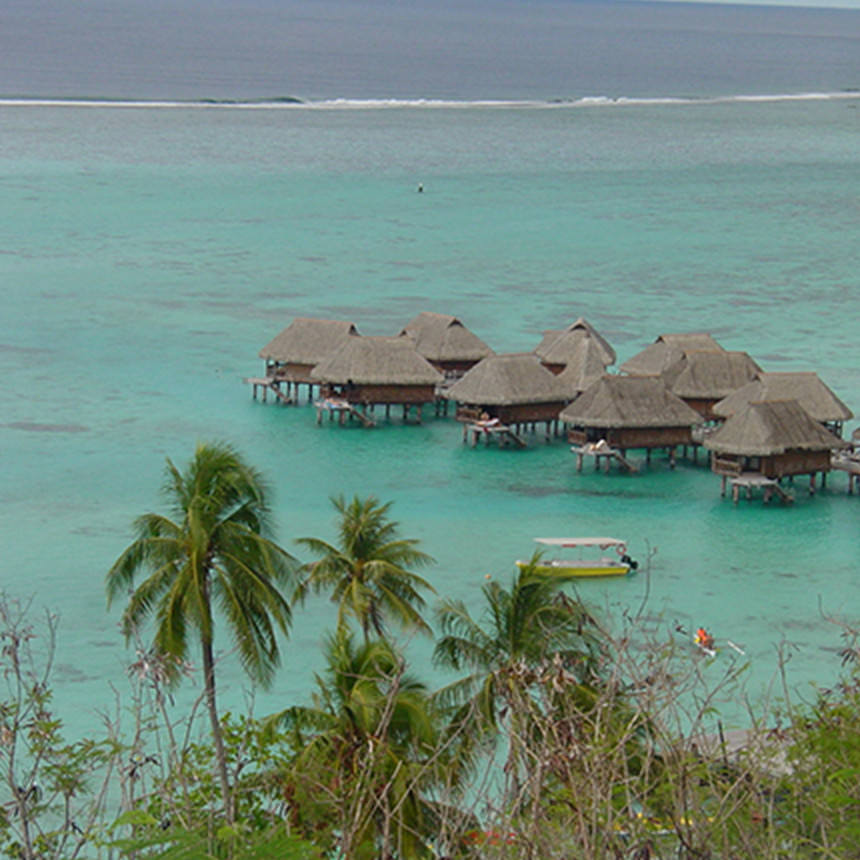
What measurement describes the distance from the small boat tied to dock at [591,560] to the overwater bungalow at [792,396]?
19.3 feet

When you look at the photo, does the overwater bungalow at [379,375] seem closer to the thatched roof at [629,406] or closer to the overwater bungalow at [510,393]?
the overwater bungalow at [510,393]

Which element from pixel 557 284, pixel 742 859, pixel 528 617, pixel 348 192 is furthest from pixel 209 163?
pixel 742 859

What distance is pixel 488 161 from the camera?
8031 cm

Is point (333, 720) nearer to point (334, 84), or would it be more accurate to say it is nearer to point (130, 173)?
Answer: point (130, 173)

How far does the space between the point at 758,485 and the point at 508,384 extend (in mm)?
5354

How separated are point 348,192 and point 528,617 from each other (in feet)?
182

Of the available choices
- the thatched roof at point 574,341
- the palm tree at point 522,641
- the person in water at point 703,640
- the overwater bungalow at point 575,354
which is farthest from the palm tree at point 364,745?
the thatched roof at point 574,341

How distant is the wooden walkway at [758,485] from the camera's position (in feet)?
88.9

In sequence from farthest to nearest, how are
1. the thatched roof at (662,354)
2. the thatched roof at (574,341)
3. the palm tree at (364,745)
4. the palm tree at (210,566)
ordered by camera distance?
the thatched roof at (574,341)
the thatched roof at (662,354)
the palm tree at (210,566)
the palm tree at (364,745)

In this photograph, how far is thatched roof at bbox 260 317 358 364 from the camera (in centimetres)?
3322

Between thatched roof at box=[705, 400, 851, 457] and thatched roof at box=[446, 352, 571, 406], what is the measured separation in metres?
3.80

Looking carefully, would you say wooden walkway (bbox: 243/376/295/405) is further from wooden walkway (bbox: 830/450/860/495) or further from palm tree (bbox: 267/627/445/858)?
palm tree (bbox: 267/627/445/858)

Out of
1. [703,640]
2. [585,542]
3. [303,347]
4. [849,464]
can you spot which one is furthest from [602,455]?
[703,640]

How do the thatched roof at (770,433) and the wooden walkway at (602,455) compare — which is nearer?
the thatched roof at (770,433)
